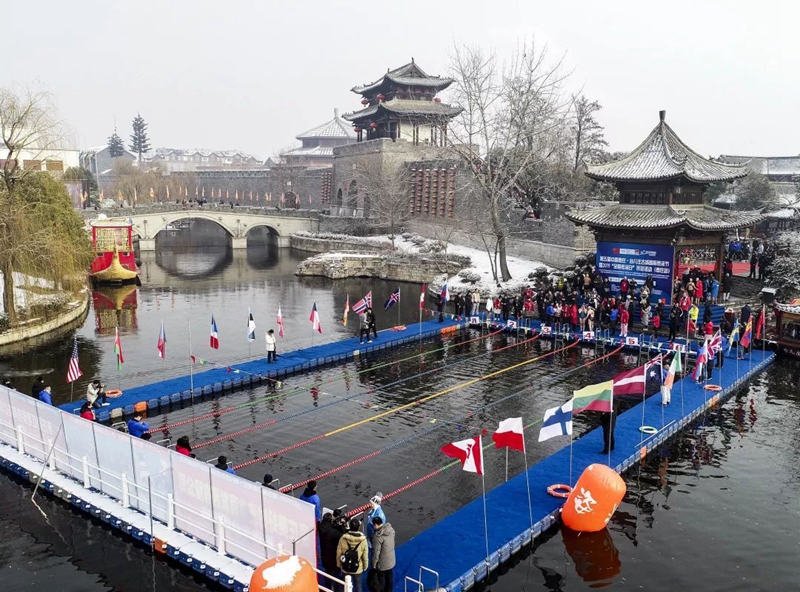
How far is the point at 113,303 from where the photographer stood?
4103 cm

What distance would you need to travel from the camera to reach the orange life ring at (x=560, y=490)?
1437cm

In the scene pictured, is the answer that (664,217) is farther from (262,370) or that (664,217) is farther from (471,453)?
(471,453)

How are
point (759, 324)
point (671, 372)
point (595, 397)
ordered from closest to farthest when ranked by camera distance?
1. point (595, 397)
2. point (671, 372)
3. point (759, 324)

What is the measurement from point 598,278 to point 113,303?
2676 cm

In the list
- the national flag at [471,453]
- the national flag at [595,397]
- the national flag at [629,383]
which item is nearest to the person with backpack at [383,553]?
the national flag at [471,453]

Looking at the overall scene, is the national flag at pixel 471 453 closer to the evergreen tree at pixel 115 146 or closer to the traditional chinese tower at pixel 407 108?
the traditional chinese tower at pixel 407 108

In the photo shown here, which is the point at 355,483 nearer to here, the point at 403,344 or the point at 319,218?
the point at 403,344

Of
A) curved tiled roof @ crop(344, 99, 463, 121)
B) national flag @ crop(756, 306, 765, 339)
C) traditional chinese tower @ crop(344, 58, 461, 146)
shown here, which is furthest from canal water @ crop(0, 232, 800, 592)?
traditional chinese tower @ crop(344, 58, 461, 146)

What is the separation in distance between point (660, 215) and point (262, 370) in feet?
64.2

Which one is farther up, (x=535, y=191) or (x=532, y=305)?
(x=535, y=191)

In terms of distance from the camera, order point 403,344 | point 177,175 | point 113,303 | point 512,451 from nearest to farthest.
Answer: point 512,451 → point 403,344 → point 113,303 → point 177,175

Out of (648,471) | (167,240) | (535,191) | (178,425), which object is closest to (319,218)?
(167,240)

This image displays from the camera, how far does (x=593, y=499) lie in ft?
43.4

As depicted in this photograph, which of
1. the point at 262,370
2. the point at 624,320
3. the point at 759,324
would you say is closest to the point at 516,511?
the point at 262,370
